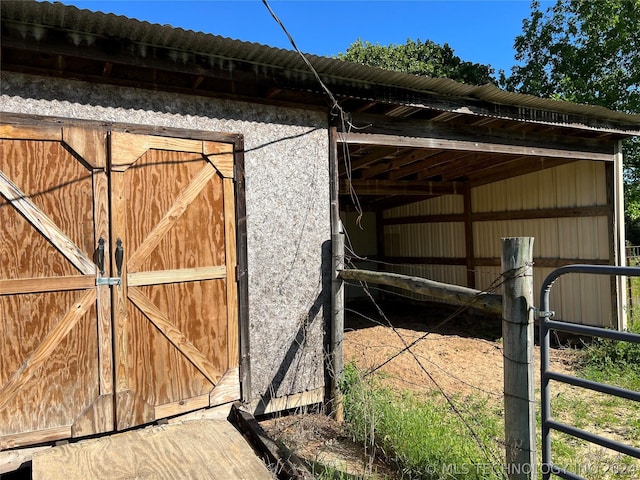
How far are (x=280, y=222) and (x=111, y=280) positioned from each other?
151cm

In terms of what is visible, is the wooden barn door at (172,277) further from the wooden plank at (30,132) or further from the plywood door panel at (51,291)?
the wooden plank at (30,132)

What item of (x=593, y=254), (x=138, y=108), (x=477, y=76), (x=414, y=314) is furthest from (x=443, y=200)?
(x=477, y=76)

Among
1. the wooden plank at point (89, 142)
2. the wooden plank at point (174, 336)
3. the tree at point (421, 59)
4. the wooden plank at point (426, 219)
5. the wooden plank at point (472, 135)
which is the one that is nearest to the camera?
the wooden plank at point (89, 142)

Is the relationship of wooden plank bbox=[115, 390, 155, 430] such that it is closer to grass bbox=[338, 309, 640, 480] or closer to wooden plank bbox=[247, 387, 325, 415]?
wooden plank bbox=[247, 387, 325, 415]

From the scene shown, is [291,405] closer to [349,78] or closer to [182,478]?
[182,478]

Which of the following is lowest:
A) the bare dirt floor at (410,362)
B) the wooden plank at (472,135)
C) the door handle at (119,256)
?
the bare dirt floor at (410,362)

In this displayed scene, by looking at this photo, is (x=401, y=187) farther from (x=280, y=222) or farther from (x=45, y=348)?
(x=45, y=348)

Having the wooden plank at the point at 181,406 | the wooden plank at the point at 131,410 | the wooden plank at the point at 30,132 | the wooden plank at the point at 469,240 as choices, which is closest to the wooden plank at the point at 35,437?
the wooden plank at the point at 131,410

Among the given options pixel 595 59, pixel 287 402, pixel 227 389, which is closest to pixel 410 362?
pixel 287 402

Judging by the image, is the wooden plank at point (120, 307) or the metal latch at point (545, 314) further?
the wooden plank at point (120, 307)

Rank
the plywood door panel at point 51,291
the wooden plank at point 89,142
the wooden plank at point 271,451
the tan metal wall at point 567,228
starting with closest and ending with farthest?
the wooden plank at point 271,451 < the plywood door panel at point 51,291 < the wooden plank at point 89,142 < the tan metal wall at point 567,228

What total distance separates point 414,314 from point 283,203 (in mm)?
7642

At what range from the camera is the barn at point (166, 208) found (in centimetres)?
309

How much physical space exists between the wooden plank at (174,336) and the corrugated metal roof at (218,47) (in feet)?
6.13
